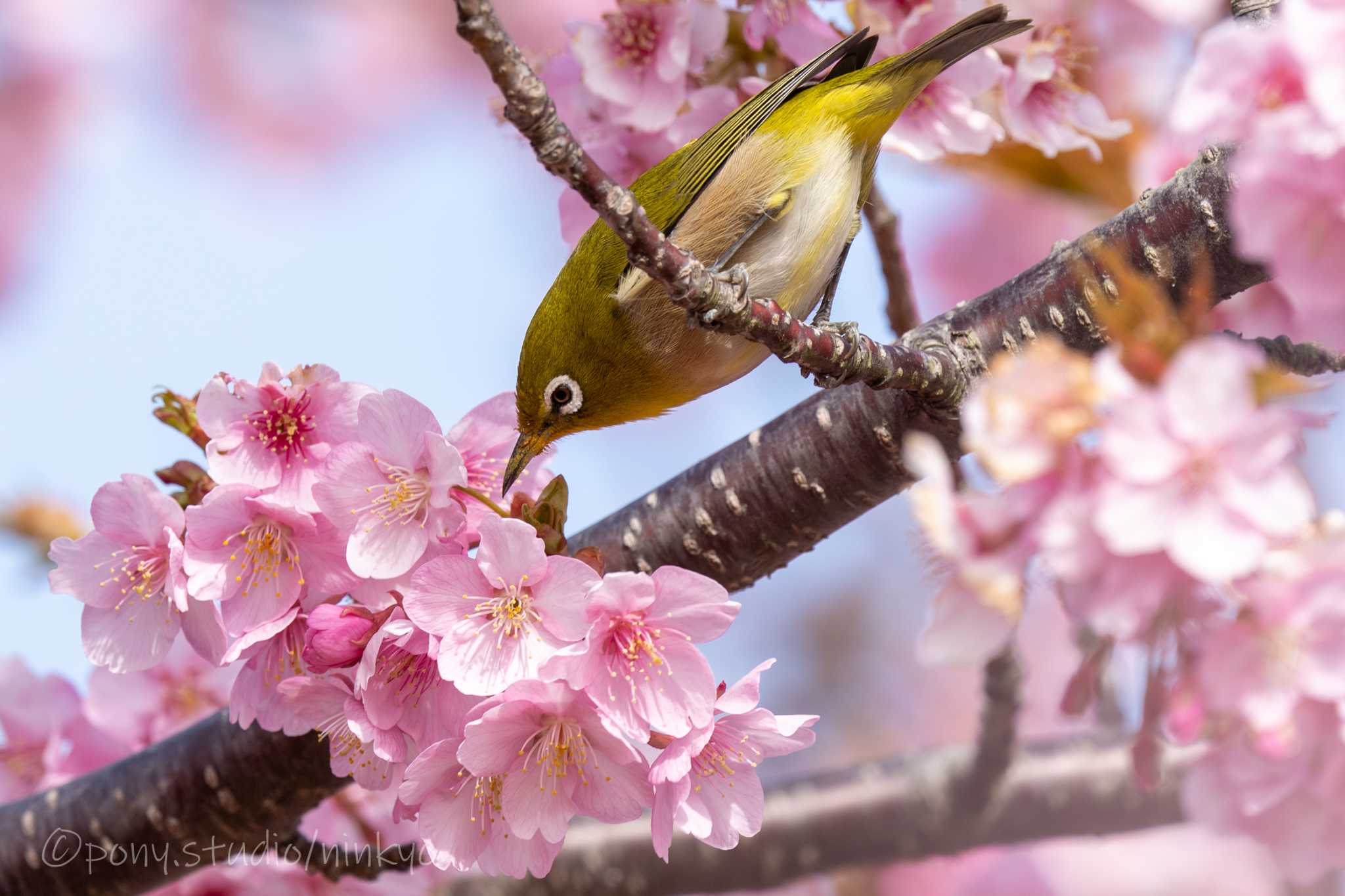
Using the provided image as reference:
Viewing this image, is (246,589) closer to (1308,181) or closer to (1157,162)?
(1308,181)

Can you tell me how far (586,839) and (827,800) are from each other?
787 mm

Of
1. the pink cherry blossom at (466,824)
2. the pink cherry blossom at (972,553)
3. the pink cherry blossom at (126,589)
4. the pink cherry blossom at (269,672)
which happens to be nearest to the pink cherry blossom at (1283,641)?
the pink cherry blossom at (972,553)

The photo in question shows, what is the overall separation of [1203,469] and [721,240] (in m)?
1.84

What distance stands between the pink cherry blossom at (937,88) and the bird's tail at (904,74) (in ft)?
0.19

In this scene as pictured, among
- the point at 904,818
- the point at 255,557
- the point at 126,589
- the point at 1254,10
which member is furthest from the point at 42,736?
the point at 1254,10

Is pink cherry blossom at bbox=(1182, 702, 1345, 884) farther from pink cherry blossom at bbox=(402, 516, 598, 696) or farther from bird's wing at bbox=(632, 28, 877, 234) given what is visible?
bird's wing at bbox=(632, 28, 877, 234)

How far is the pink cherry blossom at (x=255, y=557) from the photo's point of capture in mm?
1927

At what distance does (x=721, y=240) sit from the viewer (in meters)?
2.80

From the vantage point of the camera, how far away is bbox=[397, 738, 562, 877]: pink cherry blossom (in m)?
1.81

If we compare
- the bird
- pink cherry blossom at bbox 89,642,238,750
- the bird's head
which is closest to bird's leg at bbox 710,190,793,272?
the bird

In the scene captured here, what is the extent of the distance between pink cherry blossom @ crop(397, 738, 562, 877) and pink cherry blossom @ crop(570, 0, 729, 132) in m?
1.67

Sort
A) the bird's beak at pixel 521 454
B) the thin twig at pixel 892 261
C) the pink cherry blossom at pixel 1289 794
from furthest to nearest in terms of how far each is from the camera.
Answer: the thin twig at pixel 892 261 < the bird's beak at pixel 521 454 < the pink cherry blossom at pixel 1289 794

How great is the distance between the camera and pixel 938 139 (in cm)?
300

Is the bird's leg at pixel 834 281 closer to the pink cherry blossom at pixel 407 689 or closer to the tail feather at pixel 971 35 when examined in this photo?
the tail feather at pixel 971 35
